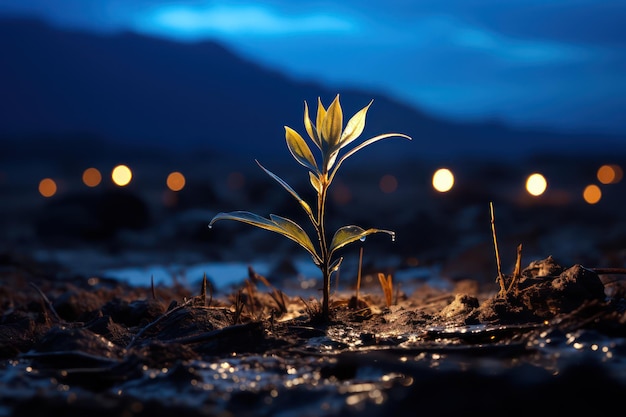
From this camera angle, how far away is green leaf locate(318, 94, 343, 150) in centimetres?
289

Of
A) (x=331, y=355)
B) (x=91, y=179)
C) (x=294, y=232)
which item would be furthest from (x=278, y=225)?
(x=91, y=179)

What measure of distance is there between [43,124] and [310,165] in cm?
10972

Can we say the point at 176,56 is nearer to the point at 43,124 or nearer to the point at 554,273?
the point at 43,124

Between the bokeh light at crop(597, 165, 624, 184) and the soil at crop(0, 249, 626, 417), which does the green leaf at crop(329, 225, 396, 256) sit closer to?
the soil at crop(0, 249, 626, 417)

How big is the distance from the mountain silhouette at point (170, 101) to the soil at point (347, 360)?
97.3 metres

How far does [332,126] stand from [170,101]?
12525 cm

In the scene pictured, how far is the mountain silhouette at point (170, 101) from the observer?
358ft

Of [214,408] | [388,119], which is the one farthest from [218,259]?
[388,119]

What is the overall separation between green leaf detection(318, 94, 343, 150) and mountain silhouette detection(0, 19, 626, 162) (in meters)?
97.1

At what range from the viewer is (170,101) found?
12369 cm

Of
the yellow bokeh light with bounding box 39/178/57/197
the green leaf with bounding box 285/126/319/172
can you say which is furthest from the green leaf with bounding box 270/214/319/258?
the yellow bokeh light with bounding box 39/178/57/197

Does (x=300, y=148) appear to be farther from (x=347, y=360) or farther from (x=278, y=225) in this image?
(x=347, y=360)

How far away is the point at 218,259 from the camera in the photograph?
10.1 meters

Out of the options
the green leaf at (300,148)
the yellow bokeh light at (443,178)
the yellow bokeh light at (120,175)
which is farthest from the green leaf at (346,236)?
the yellow bokeh light at (120,175)
